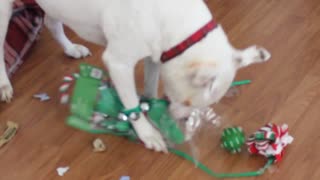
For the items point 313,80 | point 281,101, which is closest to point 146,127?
point 281,101

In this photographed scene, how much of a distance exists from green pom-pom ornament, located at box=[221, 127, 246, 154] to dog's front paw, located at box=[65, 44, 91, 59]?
751 millimetres

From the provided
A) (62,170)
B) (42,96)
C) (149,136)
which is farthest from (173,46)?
(42,96)

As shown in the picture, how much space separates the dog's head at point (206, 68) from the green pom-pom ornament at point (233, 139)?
0.69ft

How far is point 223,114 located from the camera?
1954 millimetres

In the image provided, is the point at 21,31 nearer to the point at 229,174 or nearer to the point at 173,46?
the point at 173,46

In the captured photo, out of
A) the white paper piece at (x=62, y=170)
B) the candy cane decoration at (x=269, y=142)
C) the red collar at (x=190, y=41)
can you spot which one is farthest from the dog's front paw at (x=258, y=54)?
the white paper piece at (x=62, y=170)

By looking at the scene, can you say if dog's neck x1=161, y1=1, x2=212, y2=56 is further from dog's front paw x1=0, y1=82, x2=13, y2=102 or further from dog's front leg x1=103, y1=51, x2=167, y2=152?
dog's front paw x1=0, y1=82, x2=13, y2=102

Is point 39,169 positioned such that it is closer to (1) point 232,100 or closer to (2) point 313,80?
(1) point 232,100

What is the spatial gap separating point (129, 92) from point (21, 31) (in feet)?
2.60

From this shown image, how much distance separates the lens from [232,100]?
6.59ft

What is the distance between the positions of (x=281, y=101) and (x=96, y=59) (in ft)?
2.55

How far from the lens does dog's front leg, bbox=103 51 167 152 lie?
1.68 meters

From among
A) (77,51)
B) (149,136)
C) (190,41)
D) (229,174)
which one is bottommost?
(229,174)

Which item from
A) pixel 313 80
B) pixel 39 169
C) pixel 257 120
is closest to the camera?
pixel 39 169
